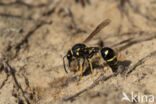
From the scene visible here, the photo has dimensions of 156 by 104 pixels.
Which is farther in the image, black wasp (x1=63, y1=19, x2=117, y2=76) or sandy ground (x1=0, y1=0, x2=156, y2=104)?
black wasp (x1=63, y1=19, x2=117, y2=76)

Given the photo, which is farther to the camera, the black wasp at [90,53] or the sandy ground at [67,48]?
the black wasp at [90,53]

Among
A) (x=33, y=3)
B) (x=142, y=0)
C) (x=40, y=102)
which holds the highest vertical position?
(x=33, y=3)

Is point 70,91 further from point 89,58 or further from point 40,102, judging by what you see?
point 89,58

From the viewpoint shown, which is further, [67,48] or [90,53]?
[67,48]

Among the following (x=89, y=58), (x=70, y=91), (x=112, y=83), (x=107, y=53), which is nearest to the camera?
(x=112, y=83)

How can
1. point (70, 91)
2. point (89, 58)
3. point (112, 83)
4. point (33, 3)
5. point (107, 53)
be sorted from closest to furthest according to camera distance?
point (112, 83), point (70, 91), point (107, 53), point (89, 58), point (33, 3)

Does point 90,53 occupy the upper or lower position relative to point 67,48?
lower

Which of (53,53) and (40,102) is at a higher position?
(53,53)

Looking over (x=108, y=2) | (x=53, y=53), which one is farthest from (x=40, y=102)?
(x=108, y=2)
